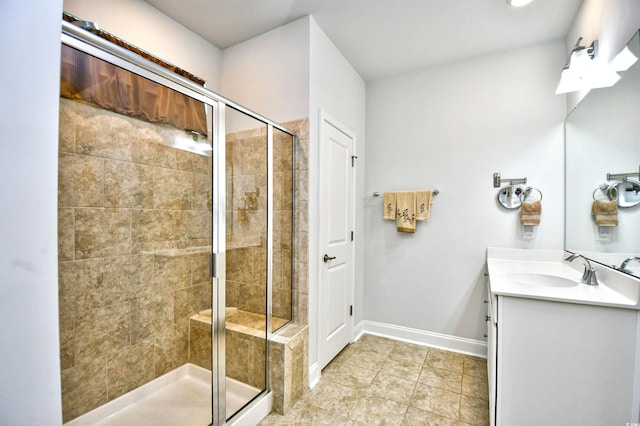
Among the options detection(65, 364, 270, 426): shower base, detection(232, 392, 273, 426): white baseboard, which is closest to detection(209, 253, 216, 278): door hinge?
detection(65, 364, 270, 426): shower base

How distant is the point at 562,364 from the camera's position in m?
1.35

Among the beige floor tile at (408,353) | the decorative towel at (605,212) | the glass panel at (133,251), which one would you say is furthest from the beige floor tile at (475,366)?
the glass panel at (133,251)

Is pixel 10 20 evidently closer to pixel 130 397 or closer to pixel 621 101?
pixel 130 397

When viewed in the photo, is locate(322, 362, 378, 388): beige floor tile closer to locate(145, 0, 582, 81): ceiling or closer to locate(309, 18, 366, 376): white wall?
locate(309, 18, 366, 376): white wall

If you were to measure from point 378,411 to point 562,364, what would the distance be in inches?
43.2

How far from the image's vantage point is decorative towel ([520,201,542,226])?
2.30m

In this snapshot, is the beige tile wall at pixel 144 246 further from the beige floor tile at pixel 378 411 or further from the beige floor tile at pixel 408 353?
the beige floor tile at pixel 408 353

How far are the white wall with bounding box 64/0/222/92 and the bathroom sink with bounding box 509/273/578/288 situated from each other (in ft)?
9.33

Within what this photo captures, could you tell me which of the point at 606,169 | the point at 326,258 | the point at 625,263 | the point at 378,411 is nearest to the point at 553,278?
the point at 625,263

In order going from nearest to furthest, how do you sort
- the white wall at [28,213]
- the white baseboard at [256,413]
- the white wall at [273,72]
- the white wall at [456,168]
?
1. the white wall at [28,213]
2. the white baseboard at [256,413]
3. the white wall at [273,72]
4. the white wall at [456,168]

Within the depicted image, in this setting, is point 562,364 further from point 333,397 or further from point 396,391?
point 333,397

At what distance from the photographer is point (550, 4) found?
6.31 ft

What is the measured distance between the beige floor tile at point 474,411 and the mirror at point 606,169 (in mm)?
1186

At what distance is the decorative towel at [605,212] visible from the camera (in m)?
1.56
